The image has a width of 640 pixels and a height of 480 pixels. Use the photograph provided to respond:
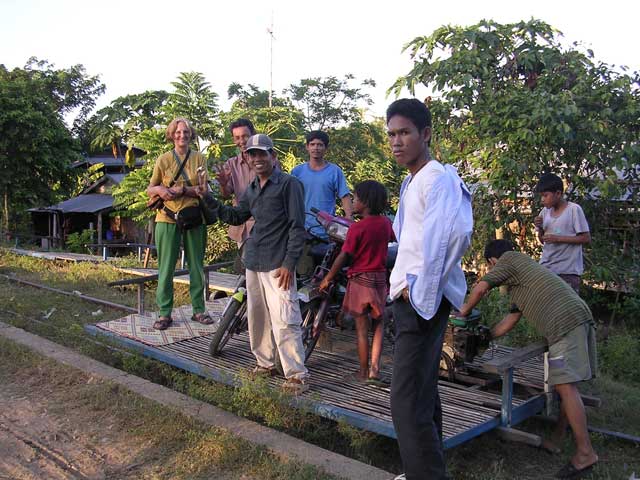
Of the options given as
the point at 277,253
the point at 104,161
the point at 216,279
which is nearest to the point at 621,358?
the point at 277,253

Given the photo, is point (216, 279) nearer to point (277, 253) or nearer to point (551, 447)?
point (277, 253)

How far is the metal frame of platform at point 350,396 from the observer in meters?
3.61

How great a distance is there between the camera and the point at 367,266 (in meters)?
4.39

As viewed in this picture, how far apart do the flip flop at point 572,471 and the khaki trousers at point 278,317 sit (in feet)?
5.80

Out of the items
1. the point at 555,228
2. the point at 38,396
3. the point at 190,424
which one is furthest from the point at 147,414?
the point at 555,228

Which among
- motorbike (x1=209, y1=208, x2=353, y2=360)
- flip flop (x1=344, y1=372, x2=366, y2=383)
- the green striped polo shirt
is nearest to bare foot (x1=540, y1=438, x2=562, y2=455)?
the green striped polo shirt

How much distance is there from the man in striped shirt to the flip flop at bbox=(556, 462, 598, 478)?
0.03 meters

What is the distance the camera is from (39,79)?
26047mm

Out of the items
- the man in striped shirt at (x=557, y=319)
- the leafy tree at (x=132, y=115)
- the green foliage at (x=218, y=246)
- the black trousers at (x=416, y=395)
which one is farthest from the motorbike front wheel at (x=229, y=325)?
the leafy tree at (x=132, y=115)

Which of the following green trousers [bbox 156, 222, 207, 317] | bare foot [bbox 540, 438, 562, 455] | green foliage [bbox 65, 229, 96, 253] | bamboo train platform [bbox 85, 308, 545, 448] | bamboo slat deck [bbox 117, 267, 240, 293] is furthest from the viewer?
green foliage [bbox 65, 229, 96, 253]

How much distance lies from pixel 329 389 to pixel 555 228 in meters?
2.59

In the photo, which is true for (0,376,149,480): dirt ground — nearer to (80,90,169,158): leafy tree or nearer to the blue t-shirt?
the blue t-shirt

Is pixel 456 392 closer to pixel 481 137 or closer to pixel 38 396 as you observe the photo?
pixel 38 396

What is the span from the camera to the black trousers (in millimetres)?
2621
